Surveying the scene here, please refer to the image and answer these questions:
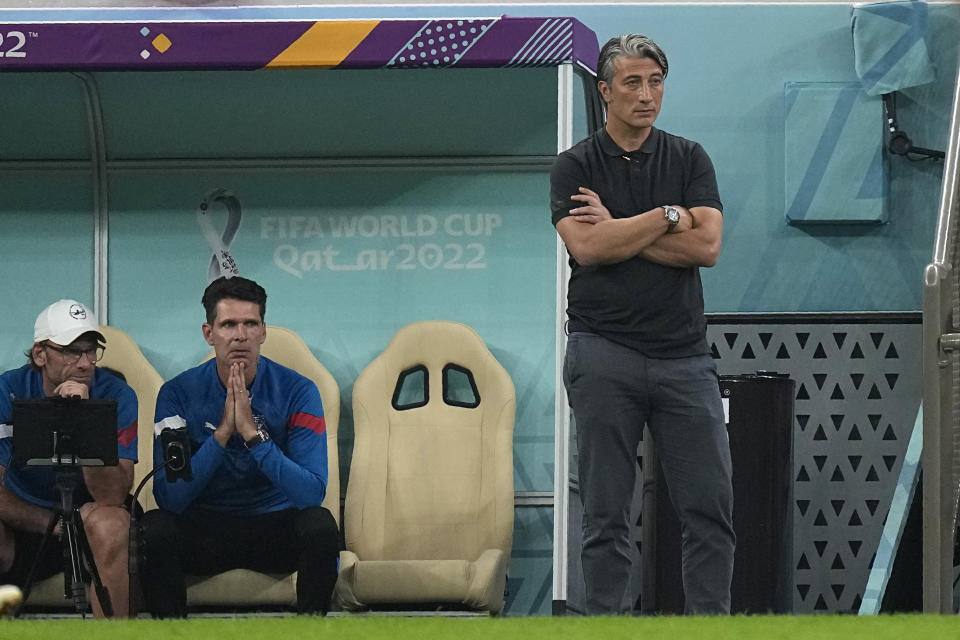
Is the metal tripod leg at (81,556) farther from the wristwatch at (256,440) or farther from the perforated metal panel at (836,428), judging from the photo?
the perforated metal panel at (836,428)

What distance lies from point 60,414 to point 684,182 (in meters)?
1.89

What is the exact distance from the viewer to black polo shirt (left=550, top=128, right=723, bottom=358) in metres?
3.03

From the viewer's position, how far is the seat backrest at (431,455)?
14.9 feet

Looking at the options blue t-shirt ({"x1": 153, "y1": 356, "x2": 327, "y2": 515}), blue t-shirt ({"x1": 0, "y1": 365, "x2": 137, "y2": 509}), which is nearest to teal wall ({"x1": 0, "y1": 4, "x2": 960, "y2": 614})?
blue t-shirt ({"x1": 0, "y1": 365, "x2": 137, "y2": 509})

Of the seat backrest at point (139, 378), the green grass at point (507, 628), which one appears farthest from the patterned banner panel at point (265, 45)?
the green grass at point (507, 628)

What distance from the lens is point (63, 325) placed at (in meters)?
4.12

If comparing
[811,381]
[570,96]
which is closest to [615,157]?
[570,96]

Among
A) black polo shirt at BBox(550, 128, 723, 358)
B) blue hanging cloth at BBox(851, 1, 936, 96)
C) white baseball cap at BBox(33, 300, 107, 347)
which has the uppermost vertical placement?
blue hanging cloth at BBox(851, 1, 936, 96)

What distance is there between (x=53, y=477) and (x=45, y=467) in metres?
0.04

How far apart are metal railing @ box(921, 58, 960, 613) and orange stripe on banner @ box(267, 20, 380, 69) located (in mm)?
1882

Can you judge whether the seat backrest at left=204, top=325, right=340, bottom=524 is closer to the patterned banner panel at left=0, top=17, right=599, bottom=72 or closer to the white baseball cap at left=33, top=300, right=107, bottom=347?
the white baseball cap at left=33, top=300, right=107, bottom=347

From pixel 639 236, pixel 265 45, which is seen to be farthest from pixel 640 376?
pixel 265 45

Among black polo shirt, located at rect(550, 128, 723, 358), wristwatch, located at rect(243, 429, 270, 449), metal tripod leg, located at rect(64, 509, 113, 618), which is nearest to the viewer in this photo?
black polo shirt, located at rect(550, 128, 723, 358)

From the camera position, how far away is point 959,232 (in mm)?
3027
